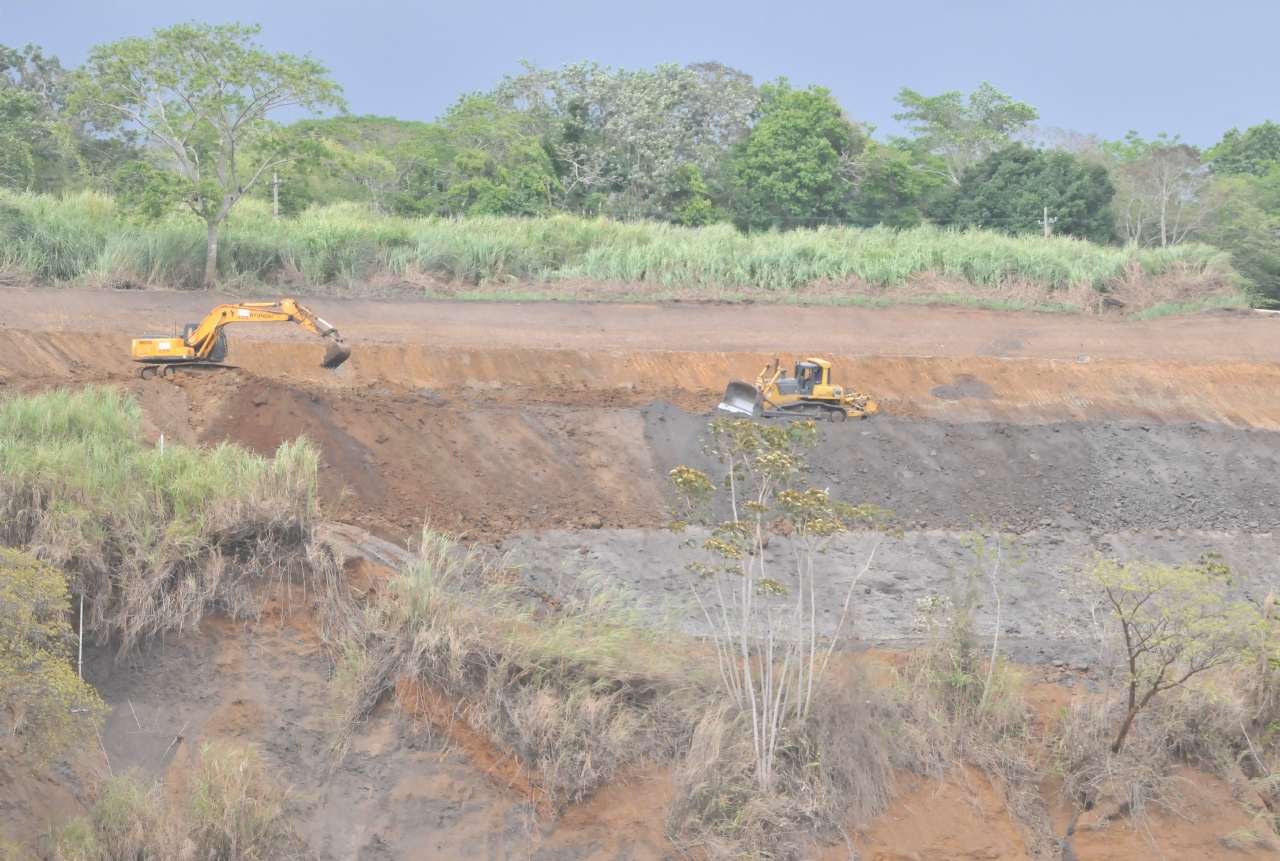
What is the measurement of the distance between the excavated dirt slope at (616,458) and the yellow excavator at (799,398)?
469 mm

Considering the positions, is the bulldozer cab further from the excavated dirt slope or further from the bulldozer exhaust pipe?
the bulldozer exhaust pipe

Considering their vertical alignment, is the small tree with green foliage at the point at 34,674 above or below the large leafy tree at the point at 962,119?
below

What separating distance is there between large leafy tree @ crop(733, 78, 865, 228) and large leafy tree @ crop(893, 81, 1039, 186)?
8.57m

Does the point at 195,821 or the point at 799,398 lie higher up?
the point at 799,398

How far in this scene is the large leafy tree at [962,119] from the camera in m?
42.3

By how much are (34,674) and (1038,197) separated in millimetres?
30374

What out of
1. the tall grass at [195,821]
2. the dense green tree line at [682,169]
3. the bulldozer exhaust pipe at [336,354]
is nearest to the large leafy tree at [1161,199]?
the dense green tree line at [682,169]

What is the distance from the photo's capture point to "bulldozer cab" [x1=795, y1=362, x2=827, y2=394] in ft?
59.5

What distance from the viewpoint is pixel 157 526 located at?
11.1 metres

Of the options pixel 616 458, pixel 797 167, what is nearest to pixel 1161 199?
pixel 797 167

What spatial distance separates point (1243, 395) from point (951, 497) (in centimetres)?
679

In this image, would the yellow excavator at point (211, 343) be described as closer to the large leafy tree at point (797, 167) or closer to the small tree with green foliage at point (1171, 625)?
the small tree with green foliage at point (1171, 625)

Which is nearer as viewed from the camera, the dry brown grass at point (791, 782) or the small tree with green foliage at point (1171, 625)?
the dry brown grass at point (791, 782)

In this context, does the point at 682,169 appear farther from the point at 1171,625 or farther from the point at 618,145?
the point at 1171,625
